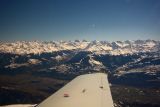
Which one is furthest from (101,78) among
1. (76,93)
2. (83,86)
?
(76,93)

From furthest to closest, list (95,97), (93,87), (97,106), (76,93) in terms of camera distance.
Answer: (93,87) → (76,93) → (95,97) → (97,106)

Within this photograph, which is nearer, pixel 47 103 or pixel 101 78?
pixel 47 103

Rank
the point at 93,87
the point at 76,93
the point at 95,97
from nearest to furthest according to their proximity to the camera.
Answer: the point at 95,97 < the point at 76,93 < the point at 93,87

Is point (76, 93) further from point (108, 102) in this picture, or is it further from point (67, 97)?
point (108, 102)

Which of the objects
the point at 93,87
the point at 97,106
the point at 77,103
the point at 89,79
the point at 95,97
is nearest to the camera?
the point at 97,106

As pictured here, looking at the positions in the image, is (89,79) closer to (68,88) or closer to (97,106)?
(68,88)

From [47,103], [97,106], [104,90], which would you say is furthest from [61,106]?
[104,90]
